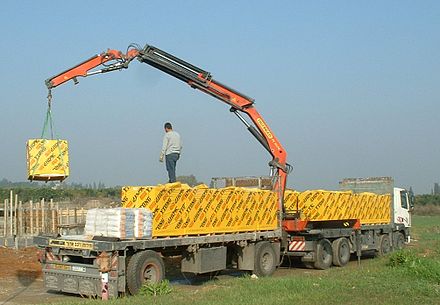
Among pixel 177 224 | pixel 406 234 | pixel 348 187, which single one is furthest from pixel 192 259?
pixel 406 234

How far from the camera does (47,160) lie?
49.1 feet

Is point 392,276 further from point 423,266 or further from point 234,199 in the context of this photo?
point 234,199

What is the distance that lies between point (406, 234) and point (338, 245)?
7265mm

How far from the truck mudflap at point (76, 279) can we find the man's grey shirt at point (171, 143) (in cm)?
436

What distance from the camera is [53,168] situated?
49.3 ft

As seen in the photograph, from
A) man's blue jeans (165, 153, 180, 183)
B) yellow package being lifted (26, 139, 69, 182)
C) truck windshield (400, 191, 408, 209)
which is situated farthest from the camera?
truck windshield (400, 191, 408, 209)

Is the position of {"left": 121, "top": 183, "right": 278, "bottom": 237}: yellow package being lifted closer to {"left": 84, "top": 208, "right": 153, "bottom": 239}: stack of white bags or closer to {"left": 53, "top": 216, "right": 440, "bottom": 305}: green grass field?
{"left": 84, "top": 208, "right": 153, "bottom": 239}: stack of white bags

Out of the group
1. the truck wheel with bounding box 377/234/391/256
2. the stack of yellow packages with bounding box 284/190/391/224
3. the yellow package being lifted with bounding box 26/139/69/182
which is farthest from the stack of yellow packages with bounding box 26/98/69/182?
the truck wheel with bounding box 377/234/391/256

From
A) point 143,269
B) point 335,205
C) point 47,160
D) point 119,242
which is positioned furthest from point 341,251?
point 47,160

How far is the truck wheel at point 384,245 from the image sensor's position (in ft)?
81.6

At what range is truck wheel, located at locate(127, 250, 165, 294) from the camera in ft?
44.8

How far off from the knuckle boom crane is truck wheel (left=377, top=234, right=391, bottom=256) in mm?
7206

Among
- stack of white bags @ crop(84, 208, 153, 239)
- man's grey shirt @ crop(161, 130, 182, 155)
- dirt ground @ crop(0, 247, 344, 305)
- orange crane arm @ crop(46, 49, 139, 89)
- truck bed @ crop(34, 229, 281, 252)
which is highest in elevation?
orange crane arm @ crop(46, 49, 139, 89)

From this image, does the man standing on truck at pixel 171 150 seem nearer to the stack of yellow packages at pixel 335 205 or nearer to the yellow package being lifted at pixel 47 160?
the yellow package being lifted at pixel 47 160
